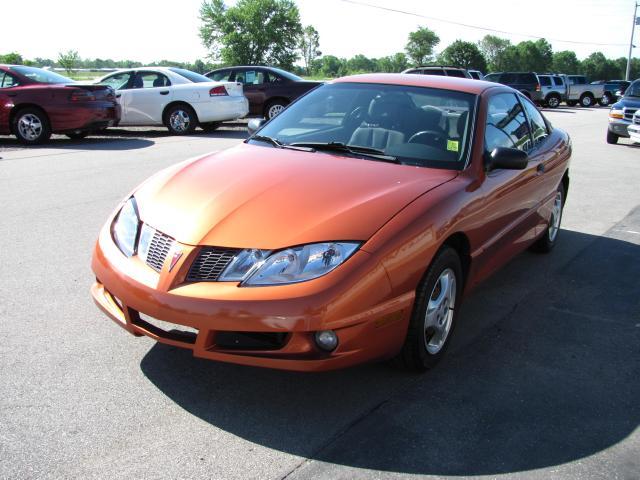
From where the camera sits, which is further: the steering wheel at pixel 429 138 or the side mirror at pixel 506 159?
the steering wheel at pixel 429 138

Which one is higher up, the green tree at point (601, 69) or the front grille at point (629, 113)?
the green tree at point (601, 69)

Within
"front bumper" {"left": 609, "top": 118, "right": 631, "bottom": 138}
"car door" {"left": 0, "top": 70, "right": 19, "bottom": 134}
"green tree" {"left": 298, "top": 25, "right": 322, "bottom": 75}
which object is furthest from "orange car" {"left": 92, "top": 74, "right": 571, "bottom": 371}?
"green tree" {"left": 298, "top": 25, "right": 322, "bottom": 75}

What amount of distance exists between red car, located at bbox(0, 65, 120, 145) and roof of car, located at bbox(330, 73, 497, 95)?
883 cm

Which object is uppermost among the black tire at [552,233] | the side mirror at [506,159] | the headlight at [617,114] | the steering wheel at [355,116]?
the steering wheel at [355,116]

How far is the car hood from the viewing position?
10.3 feet

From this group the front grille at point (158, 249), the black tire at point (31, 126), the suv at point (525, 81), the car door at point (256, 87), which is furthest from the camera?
the suv at point (525, 81)

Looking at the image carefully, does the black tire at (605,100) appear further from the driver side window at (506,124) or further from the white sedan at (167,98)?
the driver side window at (506,124)

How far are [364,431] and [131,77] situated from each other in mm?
13572

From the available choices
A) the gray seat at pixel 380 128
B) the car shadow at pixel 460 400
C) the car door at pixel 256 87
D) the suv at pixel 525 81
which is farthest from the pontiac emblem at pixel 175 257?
the suv at pixel 525 81

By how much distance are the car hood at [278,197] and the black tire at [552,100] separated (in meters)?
35.1

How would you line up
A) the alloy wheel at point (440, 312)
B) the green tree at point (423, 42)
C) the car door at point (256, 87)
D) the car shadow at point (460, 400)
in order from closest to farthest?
the car shadow at point (460, 400) < the alloy wheel at point (440, 312) < the car door at point (256, 87) < the green tree at point (423, 42)

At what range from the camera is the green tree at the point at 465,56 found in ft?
308

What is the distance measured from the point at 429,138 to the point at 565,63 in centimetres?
16454

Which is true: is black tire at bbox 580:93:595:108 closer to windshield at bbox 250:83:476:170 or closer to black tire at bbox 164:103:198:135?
black tire at bbox 164:103:198:135
